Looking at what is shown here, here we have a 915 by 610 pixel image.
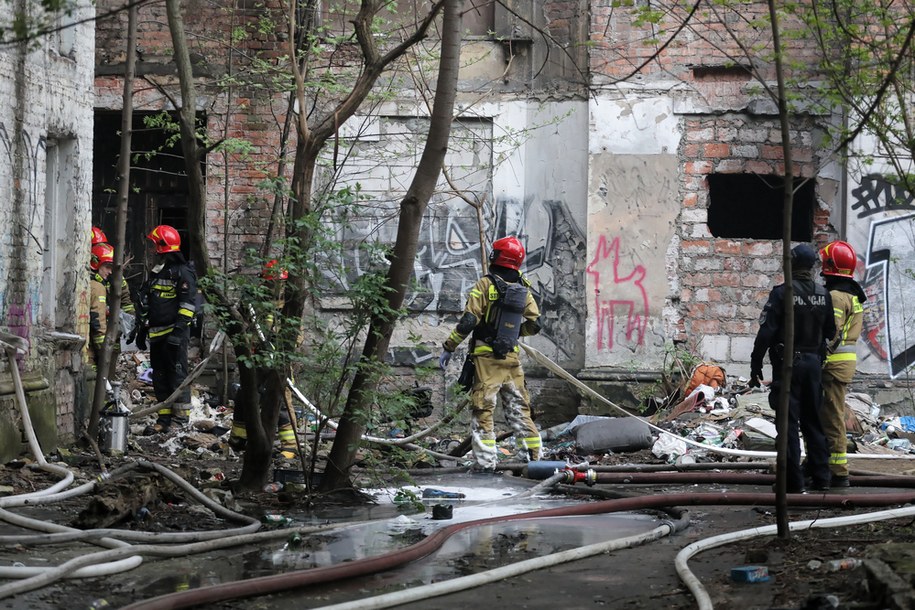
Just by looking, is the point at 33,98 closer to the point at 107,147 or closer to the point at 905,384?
the point at 107,147

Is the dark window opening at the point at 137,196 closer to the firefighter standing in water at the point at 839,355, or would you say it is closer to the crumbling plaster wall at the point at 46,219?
the crumbling plaster wall at the point at 46,219

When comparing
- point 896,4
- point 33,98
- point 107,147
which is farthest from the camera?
point 107,147

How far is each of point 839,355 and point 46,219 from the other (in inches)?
274

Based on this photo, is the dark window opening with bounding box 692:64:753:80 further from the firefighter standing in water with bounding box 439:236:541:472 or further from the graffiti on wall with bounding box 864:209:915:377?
the firefighter standing in water with bounding box 439:236:541:472

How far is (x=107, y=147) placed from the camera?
15.2 m

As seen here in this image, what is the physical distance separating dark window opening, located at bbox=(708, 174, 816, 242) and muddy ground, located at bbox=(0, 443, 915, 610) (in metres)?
6.80

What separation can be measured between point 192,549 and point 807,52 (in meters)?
10.4

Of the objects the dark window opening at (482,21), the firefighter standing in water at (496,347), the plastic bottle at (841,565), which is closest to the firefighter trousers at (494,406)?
the firefighter standing in water at (496,347)

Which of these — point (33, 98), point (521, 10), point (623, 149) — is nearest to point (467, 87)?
point (521, 10)

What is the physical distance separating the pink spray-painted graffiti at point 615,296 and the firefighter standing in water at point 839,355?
4.60 meters

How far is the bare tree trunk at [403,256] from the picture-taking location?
7730mm

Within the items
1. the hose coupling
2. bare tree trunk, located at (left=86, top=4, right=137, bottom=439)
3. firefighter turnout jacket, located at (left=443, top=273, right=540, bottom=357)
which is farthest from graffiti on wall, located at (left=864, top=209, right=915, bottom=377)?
bare tree trunk, located at (left=86, top=4, right=137, bottom=439)

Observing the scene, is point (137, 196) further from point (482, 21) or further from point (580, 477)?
point (580, 477)

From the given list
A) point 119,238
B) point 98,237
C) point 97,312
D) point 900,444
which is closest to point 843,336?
point 900,444
